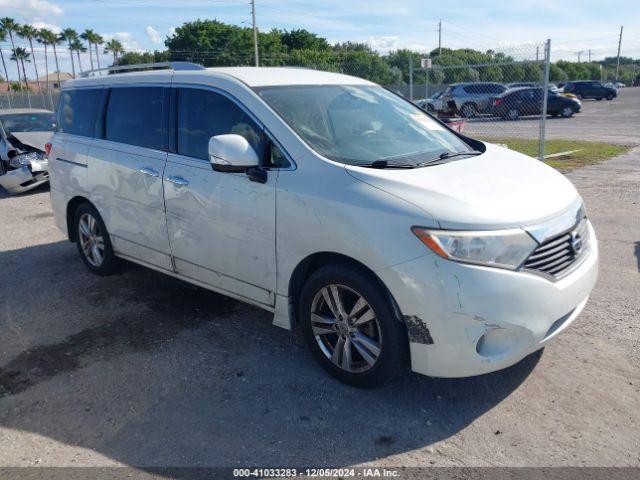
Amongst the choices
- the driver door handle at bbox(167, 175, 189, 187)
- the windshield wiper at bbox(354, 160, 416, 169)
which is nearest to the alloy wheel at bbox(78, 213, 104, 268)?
the driver door handle at bbox(167, 175, 189, 187)

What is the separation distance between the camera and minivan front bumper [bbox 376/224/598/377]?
2.95 m

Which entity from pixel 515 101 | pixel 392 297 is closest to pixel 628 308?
pixel 392 297

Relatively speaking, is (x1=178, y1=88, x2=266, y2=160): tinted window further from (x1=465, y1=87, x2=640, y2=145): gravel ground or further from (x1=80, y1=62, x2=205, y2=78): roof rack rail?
(x1=465, y1=87, x2=640, y2=145): gravel ground

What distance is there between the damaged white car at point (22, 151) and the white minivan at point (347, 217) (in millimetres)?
6260

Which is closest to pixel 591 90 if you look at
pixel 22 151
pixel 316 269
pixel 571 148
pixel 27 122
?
pixel 571 148

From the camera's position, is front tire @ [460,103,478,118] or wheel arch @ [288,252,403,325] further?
front tire @ [460,103,478,118]

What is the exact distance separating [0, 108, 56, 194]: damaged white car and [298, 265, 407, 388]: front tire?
8.04 meters

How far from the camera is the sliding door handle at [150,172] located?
453 cm

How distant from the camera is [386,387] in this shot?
3.60 metres

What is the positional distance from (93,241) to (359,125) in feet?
10.2

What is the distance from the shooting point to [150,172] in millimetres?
4590

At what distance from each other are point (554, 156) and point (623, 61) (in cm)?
13831

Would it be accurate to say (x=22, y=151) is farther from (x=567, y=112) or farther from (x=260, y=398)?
(x=567, y=112)

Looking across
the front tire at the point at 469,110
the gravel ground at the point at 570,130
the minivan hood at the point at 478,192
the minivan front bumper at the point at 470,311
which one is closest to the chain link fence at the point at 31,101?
the front tire at the point at 469,110
